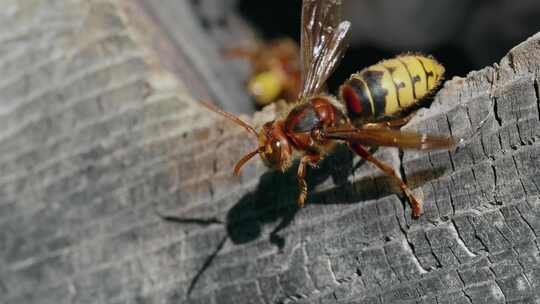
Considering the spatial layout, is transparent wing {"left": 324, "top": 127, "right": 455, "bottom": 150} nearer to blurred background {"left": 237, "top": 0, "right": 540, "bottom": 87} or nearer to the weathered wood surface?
the weathered wood surface

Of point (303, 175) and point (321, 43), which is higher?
point (303, 175)

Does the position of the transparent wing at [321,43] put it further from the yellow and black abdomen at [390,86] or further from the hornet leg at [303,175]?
the hornet leg at [303,175]

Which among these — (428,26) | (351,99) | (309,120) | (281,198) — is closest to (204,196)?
(281,198)

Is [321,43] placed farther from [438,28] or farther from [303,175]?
[303,175]

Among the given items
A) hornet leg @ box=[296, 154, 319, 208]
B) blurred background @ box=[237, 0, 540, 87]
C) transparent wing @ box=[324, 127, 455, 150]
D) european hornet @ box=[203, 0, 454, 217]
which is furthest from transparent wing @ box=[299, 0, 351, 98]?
hornet leg @ box=[296, 154, 319, 208]

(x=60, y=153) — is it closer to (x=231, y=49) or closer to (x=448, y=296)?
(x=448, y=296)

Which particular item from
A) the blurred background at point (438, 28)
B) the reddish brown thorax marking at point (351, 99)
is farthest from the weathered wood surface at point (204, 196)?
the blurred background at point (438, 28)
